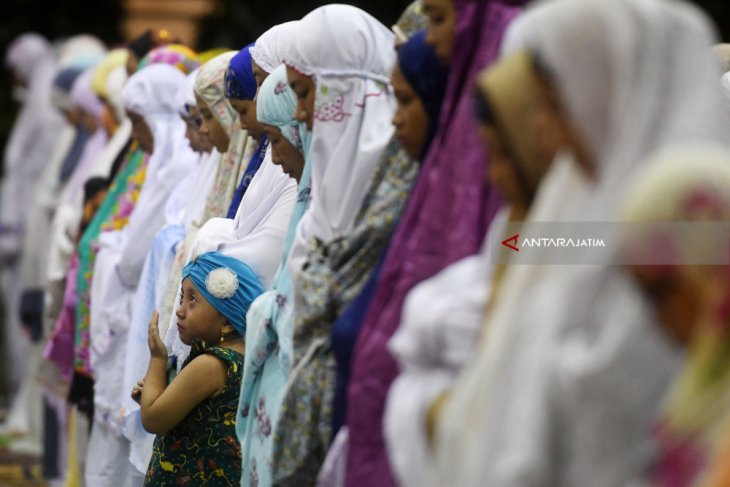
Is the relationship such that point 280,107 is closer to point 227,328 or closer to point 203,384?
point 227,328

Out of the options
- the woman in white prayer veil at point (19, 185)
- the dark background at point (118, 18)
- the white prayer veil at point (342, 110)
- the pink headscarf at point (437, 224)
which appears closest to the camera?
the pink headscarf at point (437, 224)

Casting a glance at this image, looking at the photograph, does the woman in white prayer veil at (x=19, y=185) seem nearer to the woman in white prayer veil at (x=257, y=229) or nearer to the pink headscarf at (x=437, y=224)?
the woman in white prayer veil at (x=257, y=229)

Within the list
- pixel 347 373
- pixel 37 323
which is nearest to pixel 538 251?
pixel 347 373

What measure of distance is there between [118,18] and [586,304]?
1129 cm

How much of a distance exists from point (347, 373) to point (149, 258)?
236cm

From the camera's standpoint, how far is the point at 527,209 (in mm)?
2611

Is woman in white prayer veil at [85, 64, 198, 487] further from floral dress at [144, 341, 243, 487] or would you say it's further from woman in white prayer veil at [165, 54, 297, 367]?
floral dress at [144, 341, 243, 487]

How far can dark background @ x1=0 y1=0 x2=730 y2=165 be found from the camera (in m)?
11.1

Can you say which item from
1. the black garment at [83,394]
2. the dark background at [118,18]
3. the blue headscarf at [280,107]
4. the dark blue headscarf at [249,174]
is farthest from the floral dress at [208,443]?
the dark background at [118,18]

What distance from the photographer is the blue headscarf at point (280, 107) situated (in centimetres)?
427

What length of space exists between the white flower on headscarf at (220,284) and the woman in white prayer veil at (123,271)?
145 centimetres

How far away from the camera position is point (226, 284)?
4.38m

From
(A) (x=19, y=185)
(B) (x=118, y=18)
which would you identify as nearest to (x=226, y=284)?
(A) (x=19, y=185)

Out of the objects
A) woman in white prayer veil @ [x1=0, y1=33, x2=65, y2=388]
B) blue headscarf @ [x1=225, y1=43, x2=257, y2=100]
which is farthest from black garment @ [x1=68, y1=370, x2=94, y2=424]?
woman in white prayer veil @ [x1=0, y1=33, x2=65, y2=388]
